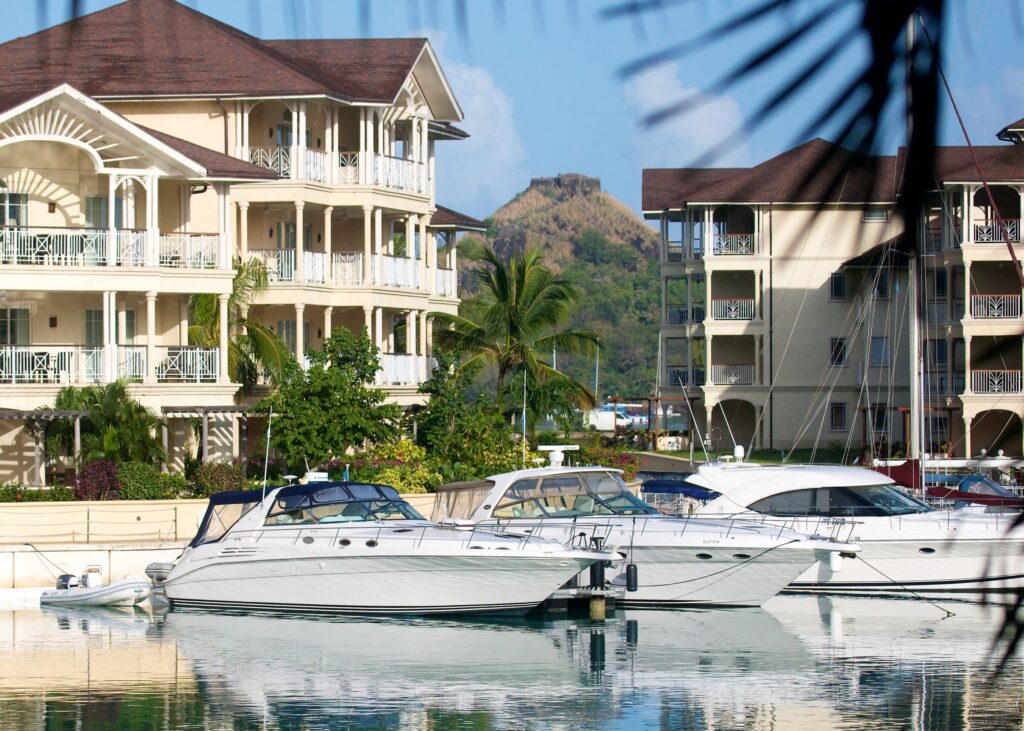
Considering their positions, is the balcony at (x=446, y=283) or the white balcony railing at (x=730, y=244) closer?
the balcony at (x=446, y=283)

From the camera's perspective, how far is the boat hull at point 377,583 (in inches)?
911

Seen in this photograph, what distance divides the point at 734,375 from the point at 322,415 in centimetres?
2652

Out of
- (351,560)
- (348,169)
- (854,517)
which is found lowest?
(351,560)

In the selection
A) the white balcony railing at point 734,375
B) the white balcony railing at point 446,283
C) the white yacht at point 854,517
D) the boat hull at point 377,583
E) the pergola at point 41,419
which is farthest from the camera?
the white balcony railing at point 734,375

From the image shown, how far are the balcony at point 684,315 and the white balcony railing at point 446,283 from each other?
42.1 feet

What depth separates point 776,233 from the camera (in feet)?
6.93

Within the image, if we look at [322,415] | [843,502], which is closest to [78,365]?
[322,415]

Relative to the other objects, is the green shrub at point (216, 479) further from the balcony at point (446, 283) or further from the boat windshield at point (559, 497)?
the balcony at point (446, 283)

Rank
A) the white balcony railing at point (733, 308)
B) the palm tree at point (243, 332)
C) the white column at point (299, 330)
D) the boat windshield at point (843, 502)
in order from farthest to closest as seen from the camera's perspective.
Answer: the white balcony railing at point (733, 308) < the white column at point (299, 330) < the palm tree at point (243, 332) < the boat windshield at point (843, 502)

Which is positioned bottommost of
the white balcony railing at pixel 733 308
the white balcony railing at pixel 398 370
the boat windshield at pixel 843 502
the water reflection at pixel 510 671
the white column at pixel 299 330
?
the water reflection at pixel 510 671

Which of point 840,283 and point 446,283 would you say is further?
point 446,283

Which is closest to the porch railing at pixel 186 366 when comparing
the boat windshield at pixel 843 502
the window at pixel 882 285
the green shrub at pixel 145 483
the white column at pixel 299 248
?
the green shrub at pixel 145 483

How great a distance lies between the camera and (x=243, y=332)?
36.0 meters

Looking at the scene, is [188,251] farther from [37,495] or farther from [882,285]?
[882,285]
